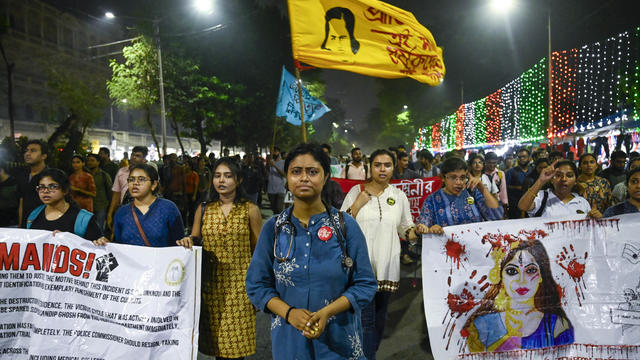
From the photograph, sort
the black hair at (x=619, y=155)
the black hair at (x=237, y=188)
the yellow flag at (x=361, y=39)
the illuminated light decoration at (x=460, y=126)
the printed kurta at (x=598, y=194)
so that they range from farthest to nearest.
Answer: the illuminated light decoration at (x=460, y=126), the black hair at (x=619, y=155), the yellow flag at (x=361, y=39), the printed kurta at (x=598, y=194), the black hair at (x=237, y=188)

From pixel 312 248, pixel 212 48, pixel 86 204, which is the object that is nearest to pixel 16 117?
pixel 212 48

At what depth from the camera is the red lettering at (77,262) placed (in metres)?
3.27

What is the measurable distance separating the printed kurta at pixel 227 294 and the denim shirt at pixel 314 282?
1.13 meters

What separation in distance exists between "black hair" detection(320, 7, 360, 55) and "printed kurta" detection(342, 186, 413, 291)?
2677 mm

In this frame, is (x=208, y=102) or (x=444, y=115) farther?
(x=444, y=115)

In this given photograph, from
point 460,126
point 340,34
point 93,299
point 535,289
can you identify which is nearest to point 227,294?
point 93,299

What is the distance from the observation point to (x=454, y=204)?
3.90 meters

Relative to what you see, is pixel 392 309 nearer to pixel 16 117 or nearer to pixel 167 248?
pixel 167 248

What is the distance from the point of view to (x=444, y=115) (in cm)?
4456

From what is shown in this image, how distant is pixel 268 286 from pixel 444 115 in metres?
45.1

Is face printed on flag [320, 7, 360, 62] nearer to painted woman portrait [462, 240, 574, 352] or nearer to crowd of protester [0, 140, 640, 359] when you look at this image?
crowd of protester [0, 140, 640, 359]

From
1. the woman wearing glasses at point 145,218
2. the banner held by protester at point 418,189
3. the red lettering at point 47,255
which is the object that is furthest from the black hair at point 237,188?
the banner held by protester at point 418,189

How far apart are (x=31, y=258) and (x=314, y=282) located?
8.44 feet

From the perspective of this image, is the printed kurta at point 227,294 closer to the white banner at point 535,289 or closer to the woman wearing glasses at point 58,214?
the woman wearing glasses at point 58,214
